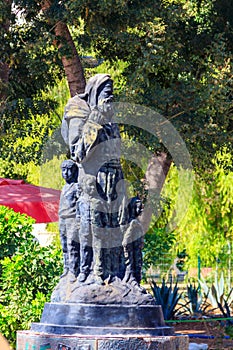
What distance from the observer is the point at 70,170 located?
32.8 ft

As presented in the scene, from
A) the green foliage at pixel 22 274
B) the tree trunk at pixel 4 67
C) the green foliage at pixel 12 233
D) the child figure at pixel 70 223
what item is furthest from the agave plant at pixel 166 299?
the child figure at pixel 70 223

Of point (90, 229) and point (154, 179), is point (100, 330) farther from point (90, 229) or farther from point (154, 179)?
point (154, 179)

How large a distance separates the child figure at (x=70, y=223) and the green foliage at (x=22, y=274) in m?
2.66

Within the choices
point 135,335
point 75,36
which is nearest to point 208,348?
point 135,335

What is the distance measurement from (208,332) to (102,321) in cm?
805

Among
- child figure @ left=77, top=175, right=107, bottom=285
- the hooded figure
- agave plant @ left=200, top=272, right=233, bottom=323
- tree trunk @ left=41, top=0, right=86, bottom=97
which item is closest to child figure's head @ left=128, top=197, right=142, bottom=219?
the hooded figure

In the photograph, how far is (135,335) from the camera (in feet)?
29.9

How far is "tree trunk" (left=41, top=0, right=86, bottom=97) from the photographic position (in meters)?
16.6

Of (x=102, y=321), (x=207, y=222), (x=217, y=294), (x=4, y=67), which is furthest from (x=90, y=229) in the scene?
(x=207, y=222)

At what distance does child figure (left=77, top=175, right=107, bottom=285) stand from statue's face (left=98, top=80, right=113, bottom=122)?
2.41 feet

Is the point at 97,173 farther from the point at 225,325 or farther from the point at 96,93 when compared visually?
the point at 225,325

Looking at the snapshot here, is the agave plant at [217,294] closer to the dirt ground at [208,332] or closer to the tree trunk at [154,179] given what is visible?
the dirt ground at [208,332]

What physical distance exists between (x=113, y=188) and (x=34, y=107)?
29.2 ft

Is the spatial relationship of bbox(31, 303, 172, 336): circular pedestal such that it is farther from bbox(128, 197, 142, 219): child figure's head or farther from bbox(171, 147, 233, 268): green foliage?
bbox(171, 147, 233, 268): green foliage
